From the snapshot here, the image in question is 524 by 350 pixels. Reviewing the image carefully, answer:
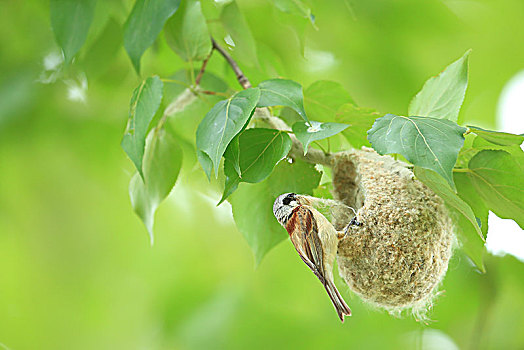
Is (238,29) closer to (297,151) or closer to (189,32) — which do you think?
(189,32)

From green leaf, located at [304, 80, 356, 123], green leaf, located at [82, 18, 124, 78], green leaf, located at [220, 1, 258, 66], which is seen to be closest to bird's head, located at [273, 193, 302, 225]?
green leaf, located at [304, 80, 356, 123]

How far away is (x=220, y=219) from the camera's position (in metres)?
1.42

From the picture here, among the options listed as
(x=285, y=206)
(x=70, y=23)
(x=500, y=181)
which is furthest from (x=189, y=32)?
(x=500, y=181)

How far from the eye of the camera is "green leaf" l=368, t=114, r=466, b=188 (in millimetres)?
362

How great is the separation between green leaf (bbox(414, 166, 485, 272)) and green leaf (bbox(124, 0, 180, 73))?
1.14 feet

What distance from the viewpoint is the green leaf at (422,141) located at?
0.36m

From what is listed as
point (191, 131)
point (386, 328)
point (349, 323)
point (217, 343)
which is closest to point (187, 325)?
point (217, 343)

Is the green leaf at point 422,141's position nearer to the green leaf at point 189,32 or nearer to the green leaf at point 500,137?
the green leaf at point 500,137

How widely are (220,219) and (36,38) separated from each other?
0.71 meters

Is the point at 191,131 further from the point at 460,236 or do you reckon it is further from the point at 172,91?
the point at 460,236

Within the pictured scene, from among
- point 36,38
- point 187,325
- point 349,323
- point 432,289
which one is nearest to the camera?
point 432,289

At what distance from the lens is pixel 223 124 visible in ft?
1.38

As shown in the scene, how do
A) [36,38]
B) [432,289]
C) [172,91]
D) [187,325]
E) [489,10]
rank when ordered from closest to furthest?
[432,289], [172,91], [36,38], [489,10], [187,325]

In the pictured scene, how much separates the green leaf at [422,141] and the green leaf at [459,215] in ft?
0.15
